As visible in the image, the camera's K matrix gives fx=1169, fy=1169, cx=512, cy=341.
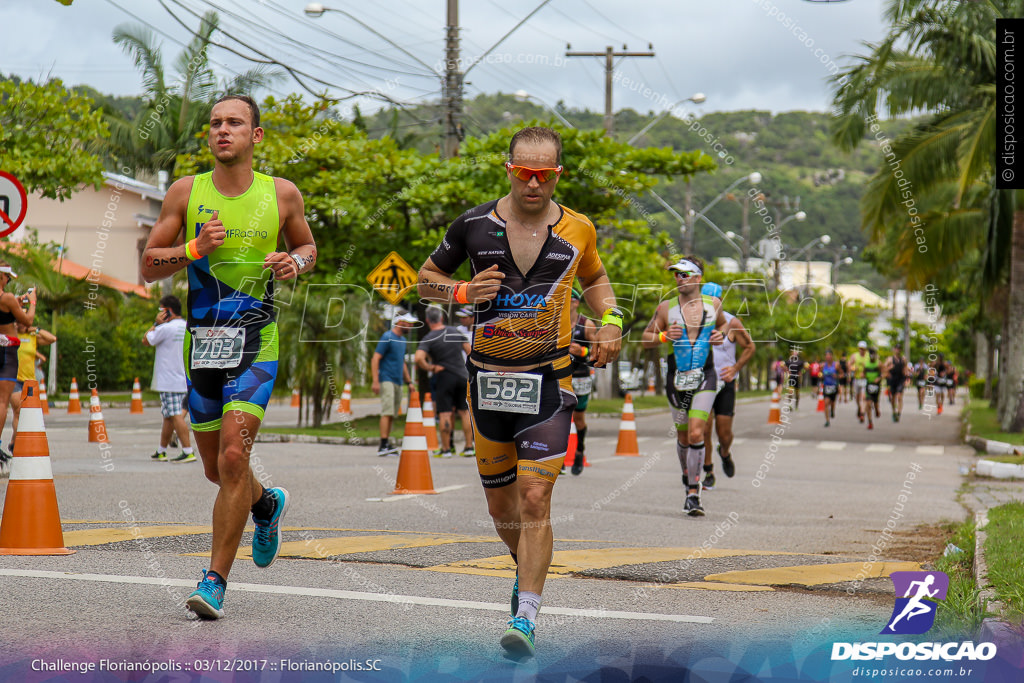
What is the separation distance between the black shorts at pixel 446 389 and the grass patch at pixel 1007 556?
27.9 ft

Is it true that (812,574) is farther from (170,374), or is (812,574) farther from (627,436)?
(627,436)

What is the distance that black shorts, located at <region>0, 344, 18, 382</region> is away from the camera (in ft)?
37.4

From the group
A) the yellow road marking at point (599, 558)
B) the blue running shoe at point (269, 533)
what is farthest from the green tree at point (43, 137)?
the blue running shoe at point (269, 533)

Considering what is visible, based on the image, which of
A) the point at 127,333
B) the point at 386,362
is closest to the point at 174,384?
the point at 386,362

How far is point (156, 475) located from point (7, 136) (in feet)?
18.3

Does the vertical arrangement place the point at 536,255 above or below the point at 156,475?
above

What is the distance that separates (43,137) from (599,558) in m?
11.9

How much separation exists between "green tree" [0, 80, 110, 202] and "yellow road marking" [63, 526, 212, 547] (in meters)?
9.06

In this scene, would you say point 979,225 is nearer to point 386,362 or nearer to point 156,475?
point 386,362

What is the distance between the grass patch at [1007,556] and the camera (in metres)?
5.24

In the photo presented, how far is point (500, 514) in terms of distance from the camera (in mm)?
5090

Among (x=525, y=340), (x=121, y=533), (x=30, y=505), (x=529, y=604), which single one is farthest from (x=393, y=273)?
(x=529, y=604)

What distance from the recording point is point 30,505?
6695 millimetres

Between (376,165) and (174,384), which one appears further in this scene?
(376,165)
